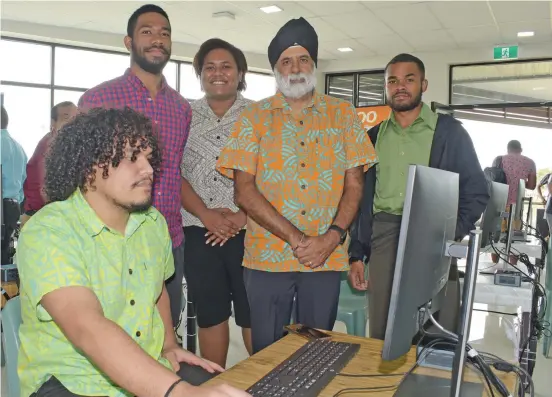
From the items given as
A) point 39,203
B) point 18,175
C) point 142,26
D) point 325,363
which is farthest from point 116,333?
point 18,175

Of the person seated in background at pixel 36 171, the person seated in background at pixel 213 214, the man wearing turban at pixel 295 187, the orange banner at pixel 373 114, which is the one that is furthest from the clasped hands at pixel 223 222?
the orange banner at pixel 373 114

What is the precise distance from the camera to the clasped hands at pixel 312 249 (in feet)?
6.32

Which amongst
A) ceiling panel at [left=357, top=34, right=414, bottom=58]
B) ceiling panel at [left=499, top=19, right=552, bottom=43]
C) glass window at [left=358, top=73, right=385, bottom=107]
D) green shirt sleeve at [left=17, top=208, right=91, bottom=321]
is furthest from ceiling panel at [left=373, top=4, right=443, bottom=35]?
green shirt sleeve at [left=17, top=208, right=91, bottom=321]

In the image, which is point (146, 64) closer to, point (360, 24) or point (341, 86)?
point (360, 24)

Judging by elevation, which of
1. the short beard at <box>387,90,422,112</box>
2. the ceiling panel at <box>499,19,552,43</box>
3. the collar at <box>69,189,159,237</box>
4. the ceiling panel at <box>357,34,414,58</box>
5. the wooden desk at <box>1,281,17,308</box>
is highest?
the ceiling panel at <box>499,19,552,43</box>

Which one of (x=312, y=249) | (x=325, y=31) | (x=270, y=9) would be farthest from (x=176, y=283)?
(x=325, y=31)

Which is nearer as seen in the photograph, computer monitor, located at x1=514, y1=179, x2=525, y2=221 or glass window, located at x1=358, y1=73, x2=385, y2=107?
computer monitor, located at x1=514, y1=179, x2=525, y2=221

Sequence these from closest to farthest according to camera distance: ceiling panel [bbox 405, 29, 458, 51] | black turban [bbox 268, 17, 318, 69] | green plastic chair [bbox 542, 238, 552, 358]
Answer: black turban [bbox 268, 17, 318, 69]
green plastic chair [bbox 542, 238, 552, 358]
ceiling panel [bbox 405, 29, 458, 51]

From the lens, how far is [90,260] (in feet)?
3.86

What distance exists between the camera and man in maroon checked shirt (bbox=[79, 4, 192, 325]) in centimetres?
222

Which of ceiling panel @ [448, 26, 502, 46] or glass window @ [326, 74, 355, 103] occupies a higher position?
ceiling panel @ [448, 26, 502, 46]

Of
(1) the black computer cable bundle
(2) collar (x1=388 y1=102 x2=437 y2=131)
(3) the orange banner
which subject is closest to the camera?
(2) collar (x1=388 y1=102 x2=437 y2=131)

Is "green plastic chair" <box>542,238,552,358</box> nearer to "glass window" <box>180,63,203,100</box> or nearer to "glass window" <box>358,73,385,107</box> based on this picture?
"glass window" <box>180,63,203,100</box>

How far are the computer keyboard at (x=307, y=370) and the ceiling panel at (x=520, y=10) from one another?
623 centimetres
